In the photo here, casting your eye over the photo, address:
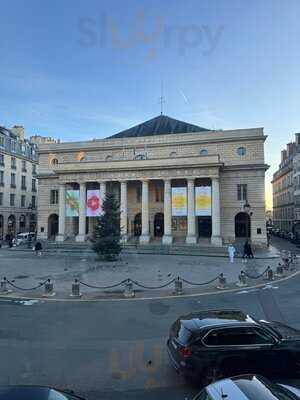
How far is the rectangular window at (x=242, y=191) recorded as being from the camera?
4544cm

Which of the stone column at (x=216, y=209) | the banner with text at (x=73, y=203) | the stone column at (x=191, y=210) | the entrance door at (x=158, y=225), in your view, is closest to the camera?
the stone column at (x=216, y=209)

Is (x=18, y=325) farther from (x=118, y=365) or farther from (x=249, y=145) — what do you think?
(x=249, y=145)

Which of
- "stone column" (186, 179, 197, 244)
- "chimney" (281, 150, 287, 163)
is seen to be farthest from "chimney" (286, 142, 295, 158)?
"stone column" (186, 179, 197, 244)

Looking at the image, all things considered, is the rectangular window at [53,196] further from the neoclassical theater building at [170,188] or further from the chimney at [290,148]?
the chimney at [290,148]

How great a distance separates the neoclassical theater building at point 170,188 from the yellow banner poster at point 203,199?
0.41 ft

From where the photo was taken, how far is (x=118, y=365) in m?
8.45

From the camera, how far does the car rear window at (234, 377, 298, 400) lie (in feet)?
13.4

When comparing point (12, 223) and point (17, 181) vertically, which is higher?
point (17, 181)

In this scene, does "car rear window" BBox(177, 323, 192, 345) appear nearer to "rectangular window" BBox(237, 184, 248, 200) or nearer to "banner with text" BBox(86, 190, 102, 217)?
"banner with text" BBox(86, 190, 102, 217)

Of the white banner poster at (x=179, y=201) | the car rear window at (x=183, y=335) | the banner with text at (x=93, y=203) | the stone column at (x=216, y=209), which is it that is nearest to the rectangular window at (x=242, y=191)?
the stone column at (x=216, y=209)

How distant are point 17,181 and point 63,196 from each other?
19012 millimetres

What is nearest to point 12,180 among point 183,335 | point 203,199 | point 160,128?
point 160,128

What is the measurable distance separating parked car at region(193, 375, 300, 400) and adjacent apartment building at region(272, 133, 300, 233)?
5820 cm

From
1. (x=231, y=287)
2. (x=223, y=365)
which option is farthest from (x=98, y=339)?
(x=231, y=287)
